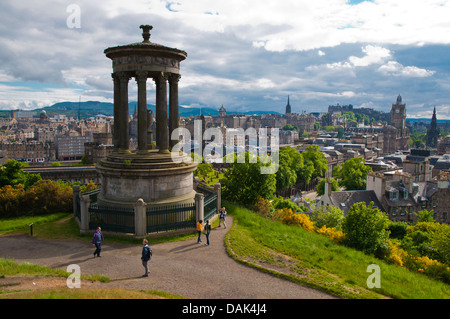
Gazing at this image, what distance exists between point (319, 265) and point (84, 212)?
1272 cm

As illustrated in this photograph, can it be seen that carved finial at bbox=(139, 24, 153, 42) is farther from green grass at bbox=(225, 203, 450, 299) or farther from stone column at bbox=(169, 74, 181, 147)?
green grass at bbox=(225, 203, 450, 299)

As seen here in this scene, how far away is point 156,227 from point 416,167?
70087 mm

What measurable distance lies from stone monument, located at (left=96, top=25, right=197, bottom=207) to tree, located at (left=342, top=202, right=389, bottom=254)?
10.3 metres

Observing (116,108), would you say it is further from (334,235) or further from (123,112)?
(334,235)

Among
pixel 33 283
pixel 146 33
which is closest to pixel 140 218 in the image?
pixel 33 283

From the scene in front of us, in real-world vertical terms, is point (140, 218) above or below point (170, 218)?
above

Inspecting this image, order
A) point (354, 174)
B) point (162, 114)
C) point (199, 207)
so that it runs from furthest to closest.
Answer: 1. point (354, 174)
2. point (162, 114)
3. point (199, 207)

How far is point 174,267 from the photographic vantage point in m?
15.1

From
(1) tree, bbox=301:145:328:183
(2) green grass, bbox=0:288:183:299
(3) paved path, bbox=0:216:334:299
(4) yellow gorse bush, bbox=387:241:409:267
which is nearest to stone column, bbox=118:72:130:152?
(3) paved path, bbox=0:216:334:299

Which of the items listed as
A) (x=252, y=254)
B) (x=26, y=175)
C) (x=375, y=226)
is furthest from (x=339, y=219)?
(x=26, y=175)

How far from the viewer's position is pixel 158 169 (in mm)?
20547

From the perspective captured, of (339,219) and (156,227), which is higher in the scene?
(156,227)

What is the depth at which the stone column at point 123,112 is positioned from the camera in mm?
21953

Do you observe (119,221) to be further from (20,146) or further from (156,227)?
(20,146)
